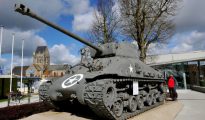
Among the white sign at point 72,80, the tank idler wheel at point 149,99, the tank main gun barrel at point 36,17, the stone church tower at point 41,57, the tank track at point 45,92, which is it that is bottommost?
the tank idler wheel at point 149,99

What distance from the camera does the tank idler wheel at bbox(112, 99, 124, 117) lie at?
10.6 metres

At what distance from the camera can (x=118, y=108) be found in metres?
11.0

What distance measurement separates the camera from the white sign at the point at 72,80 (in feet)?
36.8

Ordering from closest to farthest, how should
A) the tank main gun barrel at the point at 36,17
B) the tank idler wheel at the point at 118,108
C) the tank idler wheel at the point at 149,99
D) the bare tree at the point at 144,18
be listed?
the tank main gun barrel at the point at 36,17, the tank idler wheel at the point at 118,108, the tank idler wheel at the point at 149,99, the bare tree at the point at 144,18

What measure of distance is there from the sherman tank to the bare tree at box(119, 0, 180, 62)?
9.01 m

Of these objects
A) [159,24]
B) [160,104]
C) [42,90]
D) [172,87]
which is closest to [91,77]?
[42,90]

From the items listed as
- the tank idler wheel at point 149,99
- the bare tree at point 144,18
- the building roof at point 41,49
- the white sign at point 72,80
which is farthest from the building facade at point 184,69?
the building roof at point 41,49

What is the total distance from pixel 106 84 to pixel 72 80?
205 centimetres

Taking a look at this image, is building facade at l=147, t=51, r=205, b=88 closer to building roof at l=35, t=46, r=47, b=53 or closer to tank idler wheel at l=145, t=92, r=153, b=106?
tank idler wheel at l=145, t=92, r=153, b=106

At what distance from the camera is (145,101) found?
47.6 ft

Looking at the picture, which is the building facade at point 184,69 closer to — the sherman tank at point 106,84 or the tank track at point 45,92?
the sherman tank at point 106,84

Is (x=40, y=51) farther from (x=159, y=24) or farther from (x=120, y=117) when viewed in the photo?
(x=120, y=117)

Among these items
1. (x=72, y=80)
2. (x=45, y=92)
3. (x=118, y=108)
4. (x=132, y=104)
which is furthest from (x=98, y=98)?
(x=45, y=92)

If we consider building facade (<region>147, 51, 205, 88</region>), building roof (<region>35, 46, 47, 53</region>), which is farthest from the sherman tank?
building roof (<region>35, 46, 47, 53</region>)
